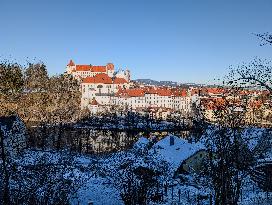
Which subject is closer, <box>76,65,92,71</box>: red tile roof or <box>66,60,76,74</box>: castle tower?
<box>76,65,92,71</box>: red tile roof

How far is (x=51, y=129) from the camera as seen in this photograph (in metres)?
75.1

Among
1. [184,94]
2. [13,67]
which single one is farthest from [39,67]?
[184,94]

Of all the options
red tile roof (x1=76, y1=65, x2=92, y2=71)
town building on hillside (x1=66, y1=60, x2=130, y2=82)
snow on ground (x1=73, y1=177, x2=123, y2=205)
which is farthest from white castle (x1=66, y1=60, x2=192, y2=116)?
snow on ground (x1=73, y1=177, x2=123, y2=205)

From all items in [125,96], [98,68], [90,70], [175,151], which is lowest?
[175,151]

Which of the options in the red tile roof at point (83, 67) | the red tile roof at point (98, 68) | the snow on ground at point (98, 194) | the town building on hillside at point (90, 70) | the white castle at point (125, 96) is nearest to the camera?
the snow on ground at point (98, 194)

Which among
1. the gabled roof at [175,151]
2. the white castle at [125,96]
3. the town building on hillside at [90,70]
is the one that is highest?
the town building on hillside at [90,70]

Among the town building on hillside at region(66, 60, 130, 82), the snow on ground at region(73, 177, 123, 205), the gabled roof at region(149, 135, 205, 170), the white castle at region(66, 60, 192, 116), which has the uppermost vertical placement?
the town building on hillside at region(66, 60, 130, 82)

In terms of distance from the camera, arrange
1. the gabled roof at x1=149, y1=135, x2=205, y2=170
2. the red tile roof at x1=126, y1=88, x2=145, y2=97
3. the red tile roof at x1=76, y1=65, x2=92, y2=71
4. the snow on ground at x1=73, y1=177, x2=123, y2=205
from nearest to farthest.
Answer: the snow on ground at x1=73, y1=177, x2=123, y2=205
the gabled roof at x1=149, y1=135, x2=205, y2=170
the red tile roof at x1=126, y1=88, x2=145, y2=97
the red tile roof at x1=76, y1=65, x2=92, y2=71

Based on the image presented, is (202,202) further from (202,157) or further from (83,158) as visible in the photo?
(83,158)

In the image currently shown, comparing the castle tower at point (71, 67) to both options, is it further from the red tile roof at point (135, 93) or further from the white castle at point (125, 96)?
the red tile roof at point (135, 93)

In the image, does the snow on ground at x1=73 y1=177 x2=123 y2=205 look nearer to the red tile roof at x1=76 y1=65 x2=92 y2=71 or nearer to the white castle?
the white castle

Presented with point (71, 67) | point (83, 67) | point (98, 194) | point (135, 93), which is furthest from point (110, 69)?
point (98, 194)

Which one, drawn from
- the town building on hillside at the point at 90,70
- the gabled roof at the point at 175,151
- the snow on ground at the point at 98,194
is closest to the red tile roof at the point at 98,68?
the town building on hillside at the point at 90,70

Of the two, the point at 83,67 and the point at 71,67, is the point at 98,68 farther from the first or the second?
the point at 71,67
